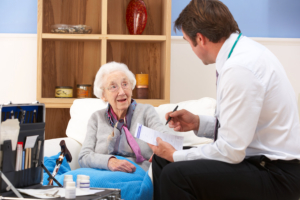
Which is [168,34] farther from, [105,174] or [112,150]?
[105,174]

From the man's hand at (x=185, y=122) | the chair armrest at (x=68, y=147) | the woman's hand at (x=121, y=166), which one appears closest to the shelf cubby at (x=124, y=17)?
the chair armrest at (x=68, y=147)

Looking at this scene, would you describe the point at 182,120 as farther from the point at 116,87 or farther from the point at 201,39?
the point at 116,87

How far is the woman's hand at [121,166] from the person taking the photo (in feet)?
5.67

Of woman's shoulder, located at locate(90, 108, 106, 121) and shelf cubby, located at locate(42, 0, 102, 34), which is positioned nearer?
woman's shoulder, located at locate(90, 108, 106, 121)

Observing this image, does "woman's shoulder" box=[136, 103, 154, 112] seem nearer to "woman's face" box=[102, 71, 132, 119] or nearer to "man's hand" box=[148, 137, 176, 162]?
"woman's face" box=[102, 71, 132, 119]

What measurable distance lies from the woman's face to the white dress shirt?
853mm

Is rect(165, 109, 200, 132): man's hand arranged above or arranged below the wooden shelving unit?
below

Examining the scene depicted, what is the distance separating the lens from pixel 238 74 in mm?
1200

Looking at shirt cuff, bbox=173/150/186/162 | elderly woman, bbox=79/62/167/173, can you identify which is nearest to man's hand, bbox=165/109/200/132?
elderly woman, bbox=79/62/167/173

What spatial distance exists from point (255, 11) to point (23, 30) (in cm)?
217

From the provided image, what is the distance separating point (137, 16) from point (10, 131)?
193cm

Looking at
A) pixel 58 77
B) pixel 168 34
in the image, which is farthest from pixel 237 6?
pixel 58 77

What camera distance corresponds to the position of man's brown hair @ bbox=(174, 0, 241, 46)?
1388mm

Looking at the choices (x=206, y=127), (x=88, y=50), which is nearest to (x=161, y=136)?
(x=206, y=127)
